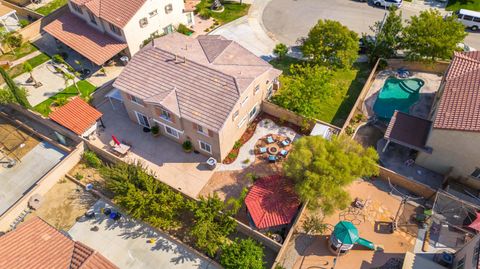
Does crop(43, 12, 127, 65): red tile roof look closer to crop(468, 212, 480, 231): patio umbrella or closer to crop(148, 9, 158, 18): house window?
crop(148, 9, 158, 18): house window

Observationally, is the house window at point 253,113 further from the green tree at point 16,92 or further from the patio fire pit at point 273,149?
the green tree at point 16,92

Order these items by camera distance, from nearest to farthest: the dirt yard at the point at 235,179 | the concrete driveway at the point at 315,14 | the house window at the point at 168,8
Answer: the dirt yard at the point at 235,179
the house window at the point at 168,8
the concrete driveway at the point at 315,14

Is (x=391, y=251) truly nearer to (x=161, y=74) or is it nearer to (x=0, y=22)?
(x=161, y=74)

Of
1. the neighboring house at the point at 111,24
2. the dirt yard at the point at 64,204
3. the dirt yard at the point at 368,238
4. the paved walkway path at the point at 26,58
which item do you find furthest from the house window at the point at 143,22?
the dirt yard at the point at 368,238

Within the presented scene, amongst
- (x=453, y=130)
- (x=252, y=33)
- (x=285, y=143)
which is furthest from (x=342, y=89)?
(x=252, y=33)

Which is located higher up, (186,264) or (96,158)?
(96,158)

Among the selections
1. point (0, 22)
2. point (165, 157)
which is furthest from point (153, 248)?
point (0, 22)

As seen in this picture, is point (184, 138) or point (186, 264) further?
point (184, 138)
